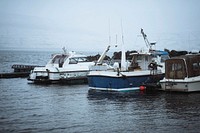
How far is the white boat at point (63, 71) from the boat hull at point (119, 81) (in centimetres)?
675

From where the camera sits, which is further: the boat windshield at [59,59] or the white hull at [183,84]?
the boat windshield at [59,59]

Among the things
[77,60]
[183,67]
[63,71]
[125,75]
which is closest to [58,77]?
[63,71]

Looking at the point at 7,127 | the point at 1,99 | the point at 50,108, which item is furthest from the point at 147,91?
the point at 7,127

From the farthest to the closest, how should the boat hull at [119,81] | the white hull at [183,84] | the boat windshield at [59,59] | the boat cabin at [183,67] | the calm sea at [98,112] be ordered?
the boat windshield at [59,59]
the boat hull at [119,81]
the boat cabin at [183,67]
the white hull at [183,84]
the calm sea at [98,112]

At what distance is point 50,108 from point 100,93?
6.98 m

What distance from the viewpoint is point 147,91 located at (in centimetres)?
2573

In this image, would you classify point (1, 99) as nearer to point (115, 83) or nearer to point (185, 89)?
point (115, 83)

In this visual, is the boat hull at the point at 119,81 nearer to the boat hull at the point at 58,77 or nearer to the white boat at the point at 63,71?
the boat hull at the point at 58,77

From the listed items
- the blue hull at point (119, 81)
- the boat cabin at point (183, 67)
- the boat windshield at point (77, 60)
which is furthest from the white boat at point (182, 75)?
the boat windshield at point (77, 60)

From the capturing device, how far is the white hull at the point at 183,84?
24.0m

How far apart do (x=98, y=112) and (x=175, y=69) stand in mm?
9321

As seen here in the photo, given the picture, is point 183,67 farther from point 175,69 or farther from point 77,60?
point 77,60

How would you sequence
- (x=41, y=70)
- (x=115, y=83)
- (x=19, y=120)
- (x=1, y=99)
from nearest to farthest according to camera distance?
(x=19, y=120), (x=1, y=99), (x=115, y=83), (x=41, y=70)

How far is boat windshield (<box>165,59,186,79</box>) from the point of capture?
79.7 feet
